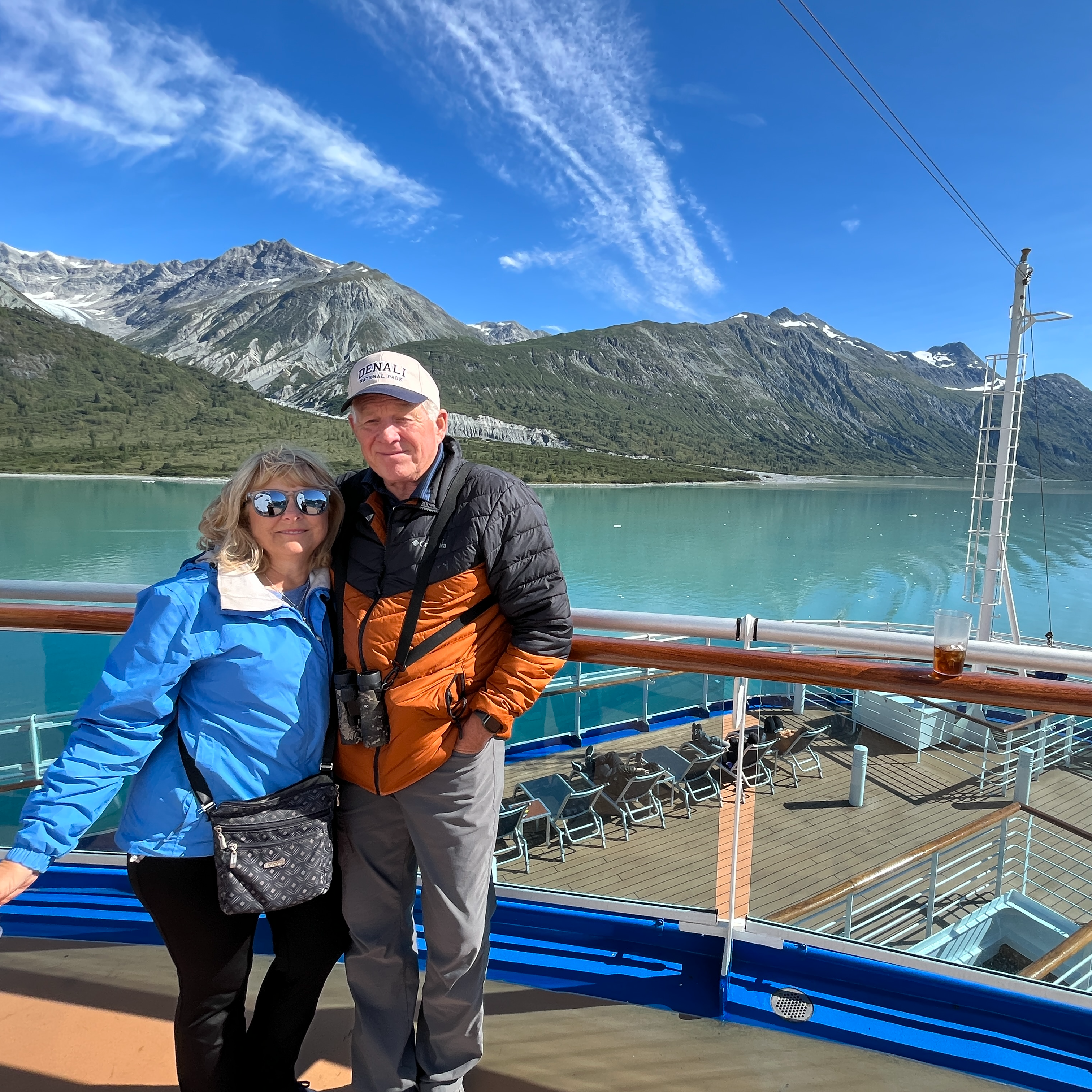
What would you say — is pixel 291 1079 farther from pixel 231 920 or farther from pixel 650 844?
pixel 650 844

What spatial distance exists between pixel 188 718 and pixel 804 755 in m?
1.17

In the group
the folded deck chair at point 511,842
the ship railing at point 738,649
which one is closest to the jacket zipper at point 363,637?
the ship railing at point 738,649

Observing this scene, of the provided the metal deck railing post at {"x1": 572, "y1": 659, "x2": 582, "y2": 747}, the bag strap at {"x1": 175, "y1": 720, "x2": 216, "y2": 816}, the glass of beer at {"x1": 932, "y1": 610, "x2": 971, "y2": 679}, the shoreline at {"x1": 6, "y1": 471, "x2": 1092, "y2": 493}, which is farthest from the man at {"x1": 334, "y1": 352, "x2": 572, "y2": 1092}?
the shoreline at {"x1": 6, "y1": 471, "x2": 1092, "y2": 493}

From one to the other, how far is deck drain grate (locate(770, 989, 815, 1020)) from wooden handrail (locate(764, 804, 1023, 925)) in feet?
0.41

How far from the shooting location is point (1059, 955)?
4.40 ft

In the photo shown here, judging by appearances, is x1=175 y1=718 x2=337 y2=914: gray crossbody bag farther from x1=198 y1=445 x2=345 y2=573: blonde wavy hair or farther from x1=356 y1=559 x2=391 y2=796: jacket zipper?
x1=198 y1=445 x2=345 y2=573: blonde wavy hair

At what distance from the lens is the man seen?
3.63 feet

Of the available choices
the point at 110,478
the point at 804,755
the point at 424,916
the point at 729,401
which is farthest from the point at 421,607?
the point at 729,401

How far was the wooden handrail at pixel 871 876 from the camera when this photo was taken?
140 cm

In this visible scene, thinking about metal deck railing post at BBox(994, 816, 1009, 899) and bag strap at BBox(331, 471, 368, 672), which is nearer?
bag strap at BBox(331, 471, 368, 672)

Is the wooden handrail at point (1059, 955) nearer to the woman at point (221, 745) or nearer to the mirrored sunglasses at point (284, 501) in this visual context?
the woman at point (221, 745)

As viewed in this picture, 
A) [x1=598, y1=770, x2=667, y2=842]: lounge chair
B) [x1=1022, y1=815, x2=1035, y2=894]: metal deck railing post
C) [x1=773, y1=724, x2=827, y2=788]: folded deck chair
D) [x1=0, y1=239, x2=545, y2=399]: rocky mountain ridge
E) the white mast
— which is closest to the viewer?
[x1=1022, y1=815, x2=1035, y2=894]: metal deck railing post

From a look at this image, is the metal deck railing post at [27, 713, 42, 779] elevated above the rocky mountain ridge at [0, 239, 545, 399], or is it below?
below

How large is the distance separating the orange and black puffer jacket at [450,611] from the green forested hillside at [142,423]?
66749mm
